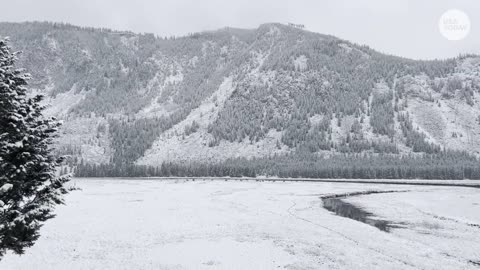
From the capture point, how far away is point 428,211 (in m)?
54.9

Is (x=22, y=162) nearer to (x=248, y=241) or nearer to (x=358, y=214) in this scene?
(x=248, y=241)

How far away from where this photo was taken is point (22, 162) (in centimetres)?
1321

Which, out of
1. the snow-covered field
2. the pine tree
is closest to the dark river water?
the snow-covered field

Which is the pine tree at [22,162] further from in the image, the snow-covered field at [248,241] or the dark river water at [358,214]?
the dark river water at [358,214]

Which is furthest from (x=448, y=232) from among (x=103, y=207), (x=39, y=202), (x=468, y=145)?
(x=468, y=145)

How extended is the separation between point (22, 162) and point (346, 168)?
153244 mm

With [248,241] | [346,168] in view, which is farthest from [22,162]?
[346,168]

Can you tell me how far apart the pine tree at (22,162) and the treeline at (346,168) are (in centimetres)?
14833

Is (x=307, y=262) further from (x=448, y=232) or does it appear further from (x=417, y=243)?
(x=448, y=232)

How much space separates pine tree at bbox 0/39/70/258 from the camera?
12.8 meters

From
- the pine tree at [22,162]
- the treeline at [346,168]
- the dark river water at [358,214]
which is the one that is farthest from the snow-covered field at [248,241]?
the treeline at [346,168]

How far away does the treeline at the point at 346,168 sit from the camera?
492ft

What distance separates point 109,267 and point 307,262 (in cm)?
1179

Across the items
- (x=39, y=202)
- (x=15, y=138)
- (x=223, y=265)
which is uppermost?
(x=15, y=138)
